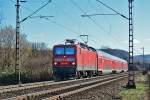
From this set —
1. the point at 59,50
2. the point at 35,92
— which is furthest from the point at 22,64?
the point at 35,92

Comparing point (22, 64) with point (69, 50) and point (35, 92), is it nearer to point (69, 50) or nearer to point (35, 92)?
point (69, 50)

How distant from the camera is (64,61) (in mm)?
39000

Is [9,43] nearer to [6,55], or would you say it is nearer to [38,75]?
[6,55]

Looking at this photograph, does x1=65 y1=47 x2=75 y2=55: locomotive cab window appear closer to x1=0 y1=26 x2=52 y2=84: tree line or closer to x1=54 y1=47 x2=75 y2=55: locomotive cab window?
x1=54 y1=47 x2=75 y2=55: locomotive cab window

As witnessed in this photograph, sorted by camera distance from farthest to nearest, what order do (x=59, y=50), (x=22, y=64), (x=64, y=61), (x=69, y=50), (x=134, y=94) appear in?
1. (x=22, y=64)
2. (x=59, y=50)
3. (x=69, y=50)
4. (x=64, y=61)
5. (x=134, y=94)

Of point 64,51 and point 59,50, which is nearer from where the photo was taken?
point 64,51

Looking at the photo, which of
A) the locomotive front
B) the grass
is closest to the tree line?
the locomotive front

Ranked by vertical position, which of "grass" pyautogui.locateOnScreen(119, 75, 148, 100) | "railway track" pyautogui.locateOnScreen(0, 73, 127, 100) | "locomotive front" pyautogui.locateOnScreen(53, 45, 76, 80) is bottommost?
"grass" pyautogui.locateOnScreen(119, 75, 148, 100)

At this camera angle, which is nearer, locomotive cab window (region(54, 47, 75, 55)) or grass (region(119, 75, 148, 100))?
grass (region(119, 75, 148, 100))

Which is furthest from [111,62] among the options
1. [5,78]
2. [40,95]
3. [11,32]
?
[40,95]

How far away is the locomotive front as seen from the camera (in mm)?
38469

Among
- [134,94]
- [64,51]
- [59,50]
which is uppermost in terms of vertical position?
[59,50]

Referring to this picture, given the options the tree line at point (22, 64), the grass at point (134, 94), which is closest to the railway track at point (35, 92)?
the grass at point (134, 94)

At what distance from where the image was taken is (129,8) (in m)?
28.8
